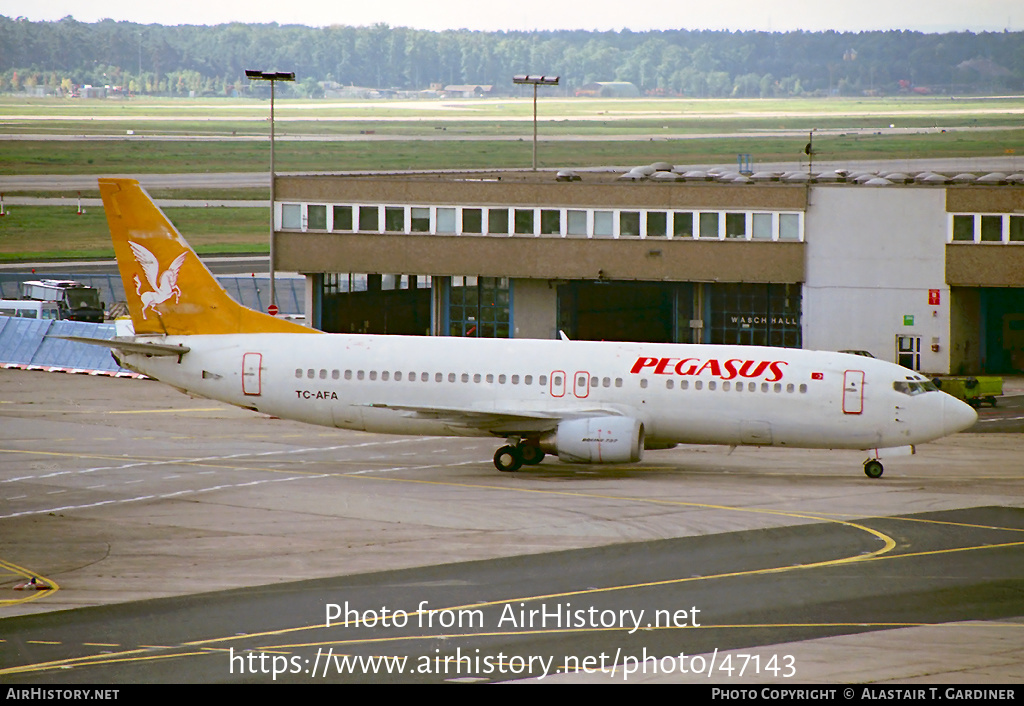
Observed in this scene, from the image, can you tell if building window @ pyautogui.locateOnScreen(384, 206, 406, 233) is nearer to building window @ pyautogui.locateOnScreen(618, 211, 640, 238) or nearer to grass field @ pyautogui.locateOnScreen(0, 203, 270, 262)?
building window @ pyautogui.locateOnScreen(618, 211, 640, 238)

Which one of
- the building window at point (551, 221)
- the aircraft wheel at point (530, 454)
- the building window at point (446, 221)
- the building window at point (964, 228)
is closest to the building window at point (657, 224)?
the building window at point (551, 221)

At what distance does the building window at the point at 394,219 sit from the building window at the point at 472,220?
10.7 feet

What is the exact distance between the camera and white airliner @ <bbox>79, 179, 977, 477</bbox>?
38.9 metres

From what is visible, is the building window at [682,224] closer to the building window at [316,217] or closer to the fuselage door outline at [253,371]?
the building window at [316,217]

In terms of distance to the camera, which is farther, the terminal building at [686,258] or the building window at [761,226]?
the building window at [761,226]

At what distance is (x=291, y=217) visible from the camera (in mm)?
69125

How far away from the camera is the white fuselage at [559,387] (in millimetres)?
38875

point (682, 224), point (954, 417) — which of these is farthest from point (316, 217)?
point (954, 417)

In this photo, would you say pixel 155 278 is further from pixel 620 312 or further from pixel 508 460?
pixel 620 312

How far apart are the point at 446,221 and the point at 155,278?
2711 centimetres

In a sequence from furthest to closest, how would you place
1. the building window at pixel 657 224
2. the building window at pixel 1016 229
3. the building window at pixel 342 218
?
the building window at pixel 342 218, the building window at pixel 657 224, the building window at pixel 1016 229

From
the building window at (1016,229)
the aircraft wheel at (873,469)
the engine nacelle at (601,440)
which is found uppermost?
the building window at (1016,229)

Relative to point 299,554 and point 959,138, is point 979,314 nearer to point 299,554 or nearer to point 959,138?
point 299,554
